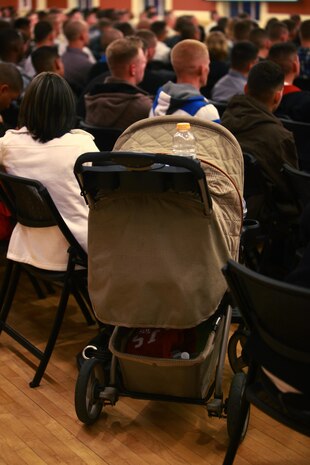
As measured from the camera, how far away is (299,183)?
3.60 metres

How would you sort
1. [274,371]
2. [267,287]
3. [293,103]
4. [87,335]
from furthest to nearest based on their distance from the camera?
[293,103], [87,335], [274,371], [267,287]

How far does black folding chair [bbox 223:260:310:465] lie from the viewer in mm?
2111

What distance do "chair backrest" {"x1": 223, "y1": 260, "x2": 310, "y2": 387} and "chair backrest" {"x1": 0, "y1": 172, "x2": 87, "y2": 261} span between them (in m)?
1.11

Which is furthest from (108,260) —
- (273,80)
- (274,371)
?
(273,80)

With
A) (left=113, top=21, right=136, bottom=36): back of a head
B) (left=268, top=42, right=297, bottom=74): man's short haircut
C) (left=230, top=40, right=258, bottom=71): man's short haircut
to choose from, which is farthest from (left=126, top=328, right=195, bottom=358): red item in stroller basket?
(left=113, top=21, right=136, bottom=36): back of a head

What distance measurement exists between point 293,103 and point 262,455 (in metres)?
2.93

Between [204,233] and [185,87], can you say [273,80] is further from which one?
[204,233]

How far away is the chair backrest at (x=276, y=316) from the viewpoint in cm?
208

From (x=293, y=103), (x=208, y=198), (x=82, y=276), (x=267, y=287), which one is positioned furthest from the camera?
(x=293, y=103)

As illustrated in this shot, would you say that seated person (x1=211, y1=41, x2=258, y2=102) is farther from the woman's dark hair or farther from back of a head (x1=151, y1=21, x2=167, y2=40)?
back of a head (x1=151, y1=21, x2=167, y2=40)

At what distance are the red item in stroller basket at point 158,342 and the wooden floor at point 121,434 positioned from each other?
0.31 m

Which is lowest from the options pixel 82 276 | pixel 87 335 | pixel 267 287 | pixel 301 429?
pixel 87 335

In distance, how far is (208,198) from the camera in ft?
8.66

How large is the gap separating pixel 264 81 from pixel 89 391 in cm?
205
